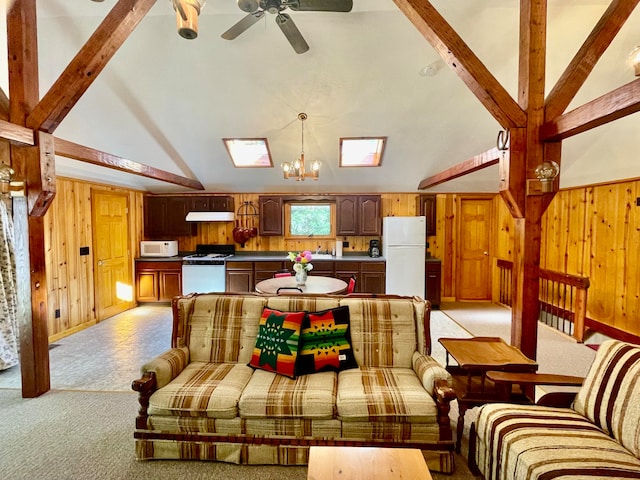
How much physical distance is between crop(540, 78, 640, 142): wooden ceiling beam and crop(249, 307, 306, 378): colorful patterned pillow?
7.36 feet

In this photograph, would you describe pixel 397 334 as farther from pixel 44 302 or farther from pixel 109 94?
pixel 109 94

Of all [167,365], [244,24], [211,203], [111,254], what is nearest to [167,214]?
[211,203]

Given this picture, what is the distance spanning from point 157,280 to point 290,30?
16.3 feet

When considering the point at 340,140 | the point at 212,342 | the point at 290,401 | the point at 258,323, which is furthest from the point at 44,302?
the point at 340,140

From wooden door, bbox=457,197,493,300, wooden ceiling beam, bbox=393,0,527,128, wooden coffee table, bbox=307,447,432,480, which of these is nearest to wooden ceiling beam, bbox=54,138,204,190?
wooden ceiling beam, bbox=393,0,527,128

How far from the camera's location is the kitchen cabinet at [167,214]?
6164mm

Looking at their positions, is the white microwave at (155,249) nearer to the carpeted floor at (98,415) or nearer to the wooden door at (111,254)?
the wooden door at (111,254)

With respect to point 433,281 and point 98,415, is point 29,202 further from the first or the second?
point 433,281

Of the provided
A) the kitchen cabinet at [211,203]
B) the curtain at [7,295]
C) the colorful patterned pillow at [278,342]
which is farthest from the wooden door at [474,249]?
the curtain at [7,295]

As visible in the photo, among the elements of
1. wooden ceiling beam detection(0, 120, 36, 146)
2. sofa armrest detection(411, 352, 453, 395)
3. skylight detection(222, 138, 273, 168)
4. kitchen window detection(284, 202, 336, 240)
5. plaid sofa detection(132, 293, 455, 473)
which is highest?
skylight detection(222, 138, 273, 168)

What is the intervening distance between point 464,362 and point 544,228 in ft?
14.4

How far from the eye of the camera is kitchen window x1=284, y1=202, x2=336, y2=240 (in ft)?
20.5

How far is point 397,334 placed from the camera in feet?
7.93

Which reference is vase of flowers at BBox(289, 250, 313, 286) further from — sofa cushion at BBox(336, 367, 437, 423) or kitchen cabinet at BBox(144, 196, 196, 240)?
kitchen cabinet at BBox(144, 196, 196, 240)
